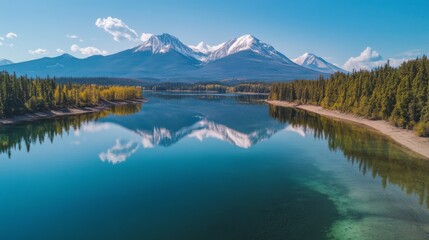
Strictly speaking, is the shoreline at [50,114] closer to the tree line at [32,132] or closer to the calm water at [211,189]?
the tree line at [32,132]

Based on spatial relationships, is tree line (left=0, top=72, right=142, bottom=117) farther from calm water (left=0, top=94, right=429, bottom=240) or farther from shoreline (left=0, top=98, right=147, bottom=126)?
calm water (left=0, top=94, right=429, bottom=240)

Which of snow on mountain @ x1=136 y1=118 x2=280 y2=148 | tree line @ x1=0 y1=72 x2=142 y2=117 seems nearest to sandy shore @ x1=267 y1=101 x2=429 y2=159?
snow on mountain @ x1=136 y1=118 x2=280 y2=148

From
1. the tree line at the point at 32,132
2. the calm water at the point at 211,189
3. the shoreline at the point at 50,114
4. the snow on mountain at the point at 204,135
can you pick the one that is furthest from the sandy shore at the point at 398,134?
the shoreline at the point at 50,114

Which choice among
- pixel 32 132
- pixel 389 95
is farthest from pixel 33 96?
pixel 389 95

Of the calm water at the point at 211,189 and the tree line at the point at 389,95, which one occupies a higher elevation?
the tree line at the point at 389,95

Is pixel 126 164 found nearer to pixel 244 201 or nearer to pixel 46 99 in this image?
pixel 244 201

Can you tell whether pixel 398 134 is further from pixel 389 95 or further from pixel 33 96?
pixel 33 96

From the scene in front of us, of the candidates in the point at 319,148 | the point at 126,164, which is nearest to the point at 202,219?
the point at 126,164
